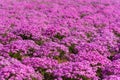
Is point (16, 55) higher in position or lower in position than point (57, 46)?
lower

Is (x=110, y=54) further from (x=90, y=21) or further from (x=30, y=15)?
(x=30, y=15)

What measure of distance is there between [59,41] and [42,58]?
12.9ft

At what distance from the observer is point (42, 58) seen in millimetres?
15781

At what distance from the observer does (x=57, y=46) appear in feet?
56.7

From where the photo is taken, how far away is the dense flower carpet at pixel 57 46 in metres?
13.7

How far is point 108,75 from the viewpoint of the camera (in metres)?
14.4

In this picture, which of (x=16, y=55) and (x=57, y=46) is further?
(x=57, y=46)

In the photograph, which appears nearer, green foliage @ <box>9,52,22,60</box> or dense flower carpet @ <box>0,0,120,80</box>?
dense flower carpet @ <box>0,0,120,80</box>

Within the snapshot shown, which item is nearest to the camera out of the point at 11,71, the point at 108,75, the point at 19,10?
the point at 11,71

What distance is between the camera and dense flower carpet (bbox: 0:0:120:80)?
1370cm

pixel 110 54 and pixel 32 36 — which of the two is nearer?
pixel 110 54

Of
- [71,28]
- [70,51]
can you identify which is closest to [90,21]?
[71,28]

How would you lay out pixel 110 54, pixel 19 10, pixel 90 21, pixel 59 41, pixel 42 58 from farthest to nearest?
1. pixel 19 10
2. pixel 90 21
3. pixel 59 41
4. pixel 110 54
5. pixel 42 58

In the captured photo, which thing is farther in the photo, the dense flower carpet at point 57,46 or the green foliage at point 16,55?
the green foliage at point 16,55
